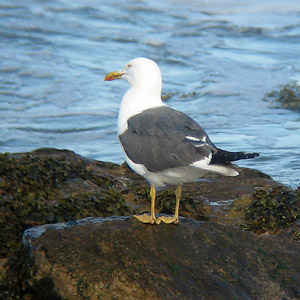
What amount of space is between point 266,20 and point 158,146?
14.7 metres

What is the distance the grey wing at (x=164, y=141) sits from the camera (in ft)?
14.5

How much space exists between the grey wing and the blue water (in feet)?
11.6

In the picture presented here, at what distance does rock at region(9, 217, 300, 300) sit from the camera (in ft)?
12.7

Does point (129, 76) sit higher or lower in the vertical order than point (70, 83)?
higher

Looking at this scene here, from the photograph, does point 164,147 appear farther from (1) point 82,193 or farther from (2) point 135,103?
(1) point 82,193

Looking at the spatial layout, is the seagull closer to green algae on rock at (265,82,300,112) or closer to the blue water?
the blue water

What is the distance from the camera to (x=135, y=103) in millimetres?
4965

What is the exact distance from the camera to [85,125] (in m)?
10.5

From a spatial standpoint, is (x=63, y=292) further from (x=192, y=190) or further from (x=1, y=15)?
(x=1, y=15)

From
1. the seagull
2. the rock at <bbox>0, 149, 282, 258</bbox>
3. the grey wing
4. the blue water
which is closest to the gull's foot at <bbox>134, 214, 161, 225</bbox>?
the seagull

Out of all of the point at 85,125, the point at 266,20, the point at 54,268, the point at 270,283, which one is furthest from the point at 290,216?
the point at 266,20

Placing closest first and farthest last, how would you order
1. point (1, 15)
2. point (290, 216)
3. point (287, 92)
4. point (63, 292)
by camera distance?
point (63, 292) → point (290, 216) → point (287, 92) → point (1, 15)

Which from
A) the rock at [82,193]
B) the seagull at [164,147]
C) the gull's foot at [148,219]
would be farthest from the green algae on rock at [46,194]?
the gull's foot at [148,219]

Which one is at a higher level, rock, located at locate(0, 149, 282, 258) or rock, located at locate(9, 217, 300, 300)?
rock, located at locate(9, 217, 300, 300)
